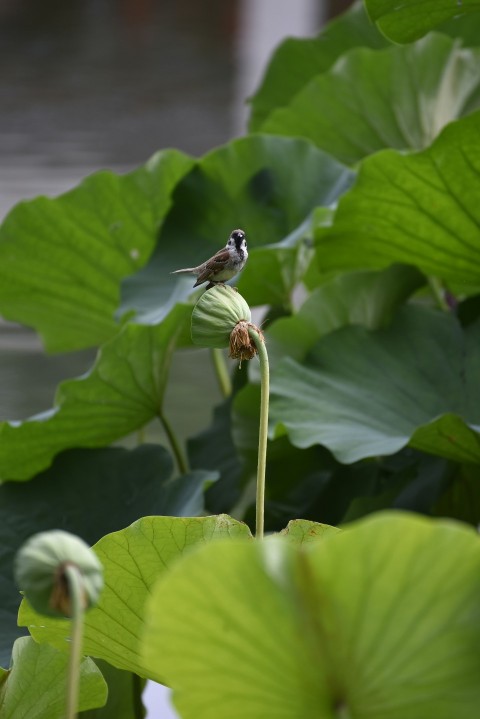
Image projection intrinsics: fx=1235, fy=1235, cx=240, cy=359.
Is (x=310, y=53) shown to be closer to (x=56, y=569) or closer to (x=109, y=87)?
(x=56, y=569)

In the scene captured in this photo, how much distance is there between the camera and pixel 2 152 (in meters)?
5.10

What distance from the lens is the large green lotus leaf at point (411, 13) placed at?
3.79 ft

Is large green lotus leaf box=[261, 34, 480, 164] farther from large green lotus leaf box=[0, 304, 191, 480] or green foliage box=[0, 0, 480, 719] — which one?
large green lotus leaf box=[0, 304, 191, 480]

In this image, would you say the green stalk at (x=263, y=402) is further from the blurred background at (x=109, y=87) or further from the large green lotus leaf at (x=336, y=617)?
the blurred background at (x=109, y=87)

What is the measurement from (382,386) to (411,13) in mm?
391

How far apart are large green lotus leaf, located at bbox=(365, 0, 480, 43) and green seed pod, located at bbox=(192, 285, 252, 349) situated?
0.53m

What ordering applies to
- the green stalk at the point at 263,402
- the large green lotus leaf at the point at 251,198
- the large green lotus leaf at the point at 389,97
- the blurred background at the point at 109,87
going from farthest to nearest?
1. the blurred background at the point at 109,87
2. the large green lotus leaf at the point at 389,97
3. the large green lotus leaf at the point at 251,198
4. the green stalk at the point at 263,402

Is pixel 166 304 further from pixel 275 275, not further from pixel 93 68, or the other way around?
pixel 93 68

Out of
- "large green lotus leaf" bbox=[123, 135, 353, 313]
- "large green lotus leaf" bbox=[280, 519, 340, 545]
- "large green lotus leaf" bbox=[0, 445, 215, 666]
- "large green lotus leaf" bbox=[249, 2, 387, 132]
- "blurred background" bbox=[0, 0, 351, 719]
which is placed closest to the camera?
"large green lotus leaf" bbox=[280, 519, 340, 545]

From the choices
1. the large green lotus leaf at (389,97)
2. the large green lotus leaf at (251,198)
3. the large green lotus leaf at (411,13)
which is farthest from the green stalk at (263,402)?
the large green lotus leaf at (389,97)

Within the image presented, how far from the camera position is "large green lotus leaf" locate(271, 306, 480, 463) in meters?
1.22

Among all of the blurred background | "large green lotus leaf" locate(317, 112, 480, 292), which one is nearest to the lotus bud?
"large green lotus leaf" locate(317, 112, 480, 292)

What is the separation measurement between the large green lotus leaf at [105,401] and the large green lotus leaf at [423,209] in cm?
22

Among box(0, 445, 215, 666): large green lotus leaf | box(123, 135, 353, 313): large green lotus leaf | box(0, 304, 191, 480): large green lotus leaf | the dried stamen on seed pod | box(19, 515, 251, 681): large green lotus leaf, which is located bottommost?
box(19, 515, 251, 681): large green lotus leaf
